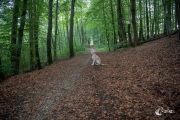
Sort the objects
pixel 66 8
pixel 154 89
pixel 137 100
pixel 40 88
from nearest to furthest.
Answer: pixel 137 100, pixel 154 89, pixel 40 88, pixel 66 8

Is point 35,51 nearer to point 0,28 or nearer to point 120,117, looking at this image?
point 0,28

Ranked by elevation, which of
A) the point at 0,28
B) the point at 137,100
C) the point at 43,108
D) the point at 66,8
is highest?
the point at 66,8

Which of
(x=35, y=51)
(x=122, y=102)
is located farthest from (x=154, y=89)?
(x=35, y=51)

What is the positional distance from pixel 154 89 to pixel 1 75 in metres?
9.92

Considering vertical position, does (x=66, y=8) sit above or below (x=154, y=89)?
above

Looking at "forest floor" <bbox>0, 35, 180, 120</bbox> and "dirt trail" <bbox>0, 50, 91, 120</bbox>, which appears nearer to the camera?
"forest floor" <bbox>0, 35, 180, 120</bbox>

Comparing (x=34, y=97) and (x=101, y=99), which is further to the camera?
(x=34, y=97)

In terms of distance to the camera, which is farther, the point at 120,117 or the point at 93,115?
the point at 93,115

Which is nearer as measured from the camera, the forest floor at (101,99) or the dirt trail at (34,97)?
the forest floor at (101,99)

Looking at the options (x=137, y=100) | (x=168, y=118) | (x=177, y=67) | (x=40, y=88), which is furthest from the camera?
(x=40, y=88)

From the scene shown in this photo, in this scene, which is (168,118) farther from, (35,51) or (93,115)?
(35,51)

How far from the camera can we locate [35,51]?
1295 centimetres

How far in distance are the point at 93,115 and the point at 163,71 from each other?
167 inches

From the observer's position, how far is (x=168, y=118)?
3301mm
